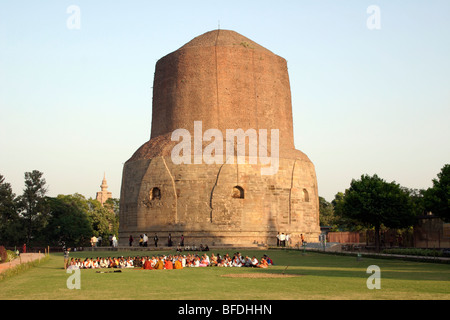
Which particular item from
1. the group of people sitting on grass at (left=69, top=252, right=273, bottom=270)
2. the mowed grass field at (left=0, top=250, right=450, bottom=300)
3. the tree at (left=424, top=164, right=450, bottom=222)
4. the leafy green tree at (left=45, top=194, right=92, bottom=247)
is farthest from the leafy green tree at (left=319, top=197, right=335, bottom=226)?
the mowed grass field at (left=0, top=250, right=450, bottom=300)

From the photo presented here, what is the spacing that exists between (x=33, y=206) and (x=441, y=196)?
30.9 m

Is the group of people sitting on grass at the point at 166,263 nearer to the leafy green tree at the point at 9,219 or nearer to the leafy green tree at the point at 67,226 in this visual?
the leafy green tree at the point at 9,219

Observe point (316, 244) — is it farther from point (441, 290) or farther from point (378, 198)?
point (441, 290)

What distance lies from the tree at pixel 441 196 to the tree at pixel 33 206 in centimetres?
2956

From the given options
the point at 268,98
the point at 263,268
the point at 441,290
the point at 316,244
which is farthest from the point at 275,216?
the point at 441,290

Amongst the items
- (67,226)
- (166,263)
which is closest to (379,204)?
(166,263)

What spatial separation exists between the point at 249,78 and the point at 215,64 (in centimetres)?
262

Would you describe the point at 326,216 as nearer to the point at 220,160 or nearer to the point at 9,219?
the point at 220,160

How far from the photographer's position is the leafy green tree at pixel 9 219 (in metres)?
41.0

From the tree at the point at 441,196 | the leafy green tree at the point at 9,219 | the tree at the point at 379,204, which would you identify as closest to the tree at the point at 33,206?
the leafy green tree at the point at 9,219

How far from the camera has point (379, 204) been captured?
3347 cm

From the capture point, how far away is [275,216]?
3469cm

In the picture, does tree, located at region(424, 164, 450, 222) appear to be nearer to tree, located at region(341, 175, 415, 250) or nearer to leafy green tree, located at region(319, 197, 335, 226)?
tree, located at region(341, 175, 415, 250)

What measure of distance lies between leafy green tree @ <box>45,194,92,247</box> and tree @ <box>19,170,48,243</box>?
1513 millimetres
